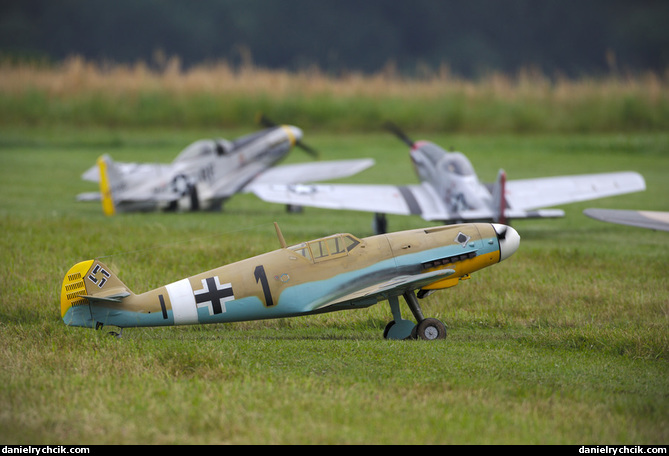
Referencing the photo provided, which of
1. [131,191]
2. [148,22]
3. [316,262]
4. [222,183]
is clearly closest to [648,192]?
[222,183]

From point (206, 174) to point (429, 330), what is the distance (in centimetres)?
1180

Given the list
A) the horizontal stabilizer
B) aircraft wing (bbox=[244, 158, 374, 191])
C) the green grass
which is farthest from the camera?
aircraft wing (bbox=[244, 158, 374, 191])

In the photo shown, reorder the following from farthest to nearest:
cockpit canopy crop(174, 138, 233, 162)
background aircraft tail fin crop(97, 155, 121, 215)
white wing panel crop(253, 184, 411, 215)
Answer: cockpit canopy crop(174, 138, 233, 162) < background aircraft tail fin crop(97, 155, 121, 215) < white wing panel crop(253, 184, 411, 215)

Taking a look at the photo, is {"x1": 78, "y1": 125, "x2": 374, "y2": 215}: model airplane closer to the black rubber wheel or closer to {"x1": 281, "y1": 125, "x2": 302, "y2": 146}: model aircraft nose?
{"x1": 281, "y1": 125, "x2": 302, "y2": 146}: model aircraft nose

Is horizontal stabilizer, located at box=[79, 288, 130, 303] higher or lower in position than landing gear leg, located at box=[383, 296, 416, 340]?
higher

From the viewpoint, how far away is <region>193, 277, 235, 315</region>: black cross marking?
8711 mm

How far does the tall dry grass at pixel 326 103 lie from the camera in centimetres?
3522

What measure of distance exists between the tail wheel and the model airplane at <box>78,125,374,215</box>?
1096 cm

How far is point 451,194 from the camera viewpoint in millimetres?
16078

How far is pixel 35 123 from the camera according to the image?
3553 centimetres

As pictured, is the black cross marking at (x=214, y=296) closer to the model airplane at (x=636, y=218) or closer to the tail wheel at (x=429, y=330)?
the tail wheel at (x=429, y=330)

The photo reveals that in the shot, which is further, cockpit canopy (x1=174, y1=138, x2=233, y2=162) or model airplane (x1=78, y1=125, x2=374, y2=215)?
cockpit canopy (x1=174, y1=138, x2=233, y2=162)

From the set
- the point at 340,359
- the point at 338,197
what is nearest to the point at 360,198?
the point at 338,197

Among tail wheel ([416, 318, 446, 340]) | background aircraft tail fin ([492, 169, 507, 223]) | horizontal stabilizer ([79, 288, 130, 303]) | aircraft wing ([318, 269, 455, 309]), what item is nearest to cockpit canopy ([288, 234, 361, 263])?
aircraft wing ([318, 269, 455, 309])
